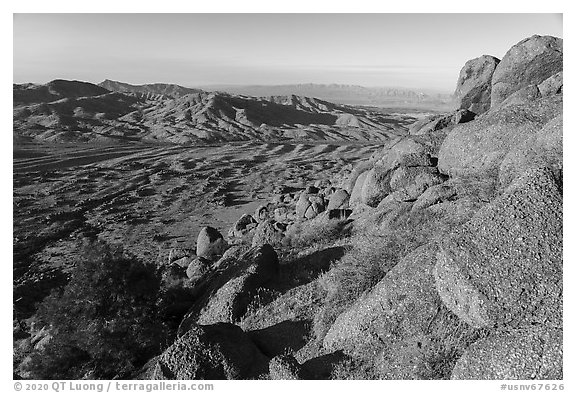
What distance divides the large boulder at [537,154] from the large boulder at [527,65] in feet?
35.6

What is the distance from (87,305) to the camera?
1108cm

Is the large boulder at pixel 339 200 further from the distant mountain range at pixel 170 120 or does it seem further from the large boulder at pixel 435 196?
the distant mountain range at pixel 170 120

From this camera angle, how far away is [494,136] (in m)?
13.9

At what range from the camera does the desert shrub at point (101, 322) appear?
1041 cm

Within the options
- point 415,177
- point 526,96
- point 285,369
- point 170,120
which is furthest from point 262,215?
point 170,120

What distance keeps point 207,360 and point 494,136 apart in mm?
11857

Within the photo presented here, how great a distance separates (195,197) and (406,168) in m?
32.8

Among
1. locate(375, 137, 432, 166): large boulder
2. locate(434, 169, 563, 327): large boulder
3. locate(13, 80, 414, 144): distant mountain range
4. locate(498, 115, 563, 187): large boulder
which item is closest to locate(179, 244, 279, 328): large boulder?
locate(434, 169, 563, 327): large boulder

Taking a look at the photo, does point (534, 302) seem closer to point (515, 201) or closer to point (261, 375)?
point (515, 201)

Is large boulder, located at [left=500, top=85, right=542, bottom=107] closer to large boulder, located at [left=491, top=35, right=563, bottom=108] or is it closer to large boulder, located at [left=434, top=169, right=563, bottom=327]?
large boulder, located at [left=491, top=35, right=563, bottom=108]

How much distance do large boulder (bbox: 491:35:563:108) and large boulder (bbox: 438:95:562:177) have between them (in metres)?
6.93

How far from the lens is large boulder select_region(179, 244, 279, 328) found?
11.1m

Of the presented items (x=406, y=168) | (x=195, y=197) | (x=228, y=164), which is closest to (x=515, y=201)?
(x=406, y=168)

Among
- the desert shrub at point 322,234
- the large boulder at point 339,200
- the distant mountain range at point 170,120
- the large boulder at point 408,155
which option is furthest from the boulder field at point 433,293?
the distant mountain range at point 170,120
